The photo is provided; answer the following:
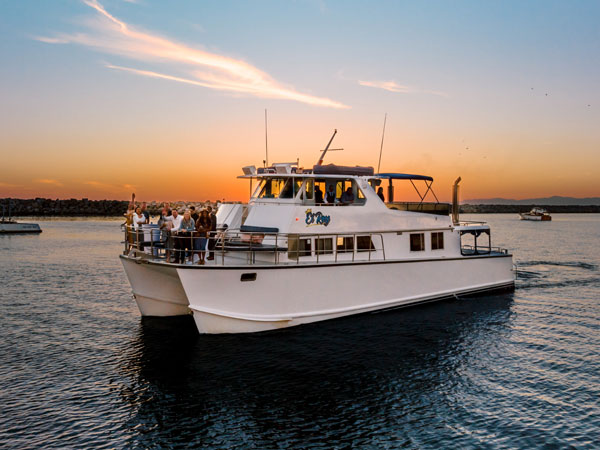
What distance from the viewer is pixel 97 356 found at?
13.8 metres

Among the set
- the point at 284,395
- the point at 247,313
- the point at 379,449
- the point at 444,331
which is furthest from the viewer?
the point at 444,331

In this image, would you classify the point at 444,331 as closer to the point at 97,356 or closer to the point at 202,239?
the point at 202,239

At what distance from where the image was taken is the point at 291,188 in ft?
57.4

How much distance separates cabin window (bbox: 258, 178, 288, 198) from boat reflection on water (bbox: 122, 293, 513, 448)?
5209 millimetres

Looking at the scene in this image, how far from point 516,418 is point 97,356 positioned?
1114cm

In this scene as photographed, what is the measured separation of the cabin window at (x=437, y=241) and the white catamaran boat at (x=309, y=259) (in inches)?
1.6

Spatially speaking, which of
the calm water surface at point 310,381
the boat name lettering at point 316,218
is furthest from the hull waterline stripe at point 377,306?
the boat name lettering at point 316,218

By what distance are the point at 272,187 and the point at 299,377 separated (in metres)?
8.07

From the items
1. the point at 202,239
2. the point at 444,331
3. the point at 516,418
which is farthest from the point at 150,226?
the point at 516,418

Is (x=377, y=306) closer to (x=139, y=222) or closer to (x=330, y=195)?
(x=330, y=195)

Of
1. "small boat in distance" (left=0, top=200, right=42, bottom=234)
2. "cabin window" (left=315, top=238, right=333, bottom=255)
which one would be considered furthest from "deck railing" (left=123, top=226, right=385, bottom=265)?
"small boat in distance" (left=0, top=200, right=42, bottom=234)

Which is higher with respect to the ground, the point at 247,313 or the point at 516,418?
the point at 247,313

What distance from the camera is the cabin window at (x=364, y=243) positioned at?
57.9ft

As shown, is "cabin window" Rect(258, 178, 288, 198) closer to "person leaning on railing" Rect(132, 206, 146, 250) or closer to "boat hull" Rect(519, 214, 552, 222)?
"person leaning on railing" Rect(132, 206, 146, 250)
